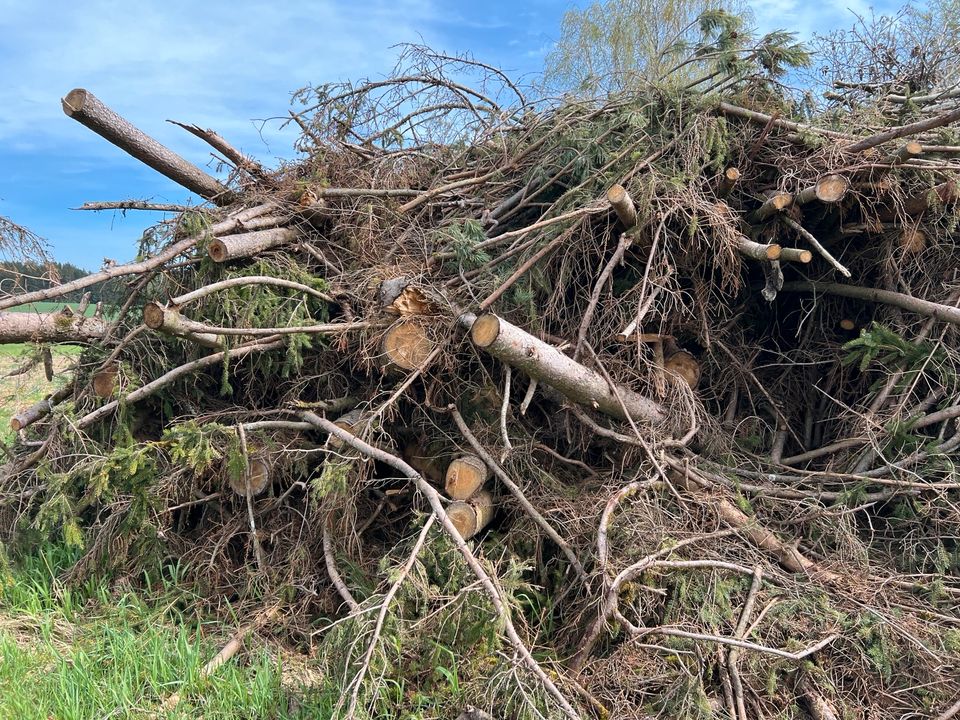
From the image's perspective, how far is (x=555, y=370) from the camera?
3332mm

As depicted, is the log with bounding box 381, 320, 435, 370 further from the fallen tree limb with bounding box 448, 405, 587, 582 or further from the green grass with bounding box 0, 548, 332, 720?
the green grass with bounding box 0, 548, 332, 720

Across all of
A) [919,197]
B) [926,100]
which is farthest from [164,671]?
[926,100]

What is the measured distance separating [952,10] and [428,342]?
816cm

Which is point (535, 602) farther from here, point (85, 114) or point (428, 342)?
point (85, 114)

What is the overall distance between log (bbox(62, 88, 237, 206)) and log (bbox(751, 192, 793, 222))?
3.55 metres

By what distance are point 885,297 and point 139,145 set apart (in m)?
4.86

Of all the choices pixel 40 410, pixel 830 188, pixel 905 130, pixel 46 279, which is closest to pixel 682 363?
pixel 830 188

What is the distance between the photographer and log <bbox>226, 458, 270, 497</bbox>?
12.3ft

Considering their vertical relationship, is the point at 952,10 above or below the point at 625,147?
above

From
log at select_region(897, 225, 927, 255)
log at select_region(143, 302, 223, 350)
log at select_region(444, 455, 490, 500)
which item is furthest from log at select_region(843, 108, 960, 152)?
log at select_region(143, 302, 223, 350)

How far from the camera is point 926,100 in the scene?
4.54 m

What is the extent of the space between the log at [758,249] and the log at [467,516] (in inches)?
78.2

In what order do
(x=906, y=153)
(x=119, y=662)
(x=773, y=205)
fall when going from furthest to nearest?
(x=773, y=205)
(x=906, y=153)
(x=119, y=662)

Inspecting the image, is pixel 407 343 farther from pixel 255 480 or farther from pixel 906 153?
pixel 906 153
